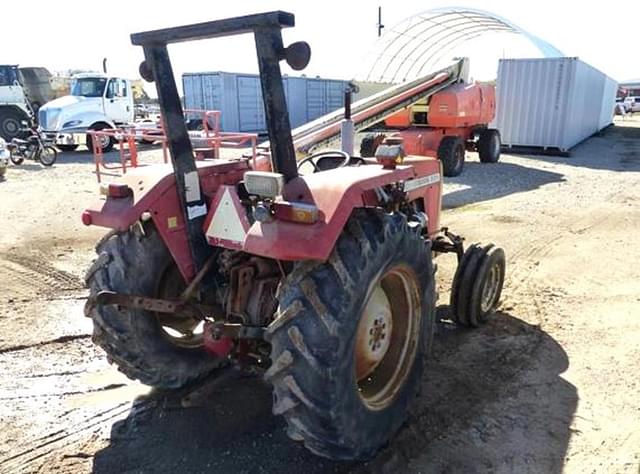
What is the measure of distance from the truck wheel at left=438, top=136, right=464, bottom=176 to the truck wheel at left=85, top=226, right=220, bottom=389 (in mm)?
9802

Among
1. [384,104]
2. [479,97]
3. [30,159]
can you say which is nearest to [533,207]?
[384,104]

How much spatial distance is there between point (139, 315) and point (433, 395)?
182 cm

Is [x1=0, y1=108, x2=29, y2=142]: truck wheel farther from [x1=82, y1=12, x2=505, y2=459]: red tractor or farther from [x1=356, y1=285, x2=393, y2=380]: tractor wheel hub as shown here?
[x1=356, y1=285, x2=393, y2=380]: tractor wheel hub

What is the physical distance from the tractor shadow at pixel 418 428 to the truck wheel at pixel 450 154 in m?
8.82

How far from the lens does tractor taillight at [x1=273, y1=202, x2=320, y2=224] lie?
2.30 m

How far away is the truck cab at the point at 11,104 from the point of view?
60.1 feet

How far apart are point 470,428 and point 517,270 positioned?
10.2ft

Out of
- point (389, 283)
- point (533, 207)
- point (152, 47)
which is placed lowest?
point (533, 207)

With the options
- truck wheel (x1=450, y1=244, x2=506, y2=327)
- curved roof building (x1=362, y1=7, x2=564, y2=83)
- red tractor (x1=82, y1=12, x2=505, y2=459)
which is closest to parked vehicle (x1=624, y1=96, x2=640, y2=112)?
curved roof building (x1=362, y1=7, x2=564, y2=83)

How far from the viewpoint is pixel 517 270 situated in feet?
18.9

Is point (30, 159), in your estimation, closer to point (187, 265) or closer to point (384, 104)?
point (384, 104)

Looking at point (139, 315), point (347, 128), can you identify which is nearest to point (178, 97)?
point (139, 315)

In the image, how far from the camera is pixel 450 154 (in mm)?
12141

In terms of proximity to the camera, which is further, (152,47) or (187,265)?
(187,265)
